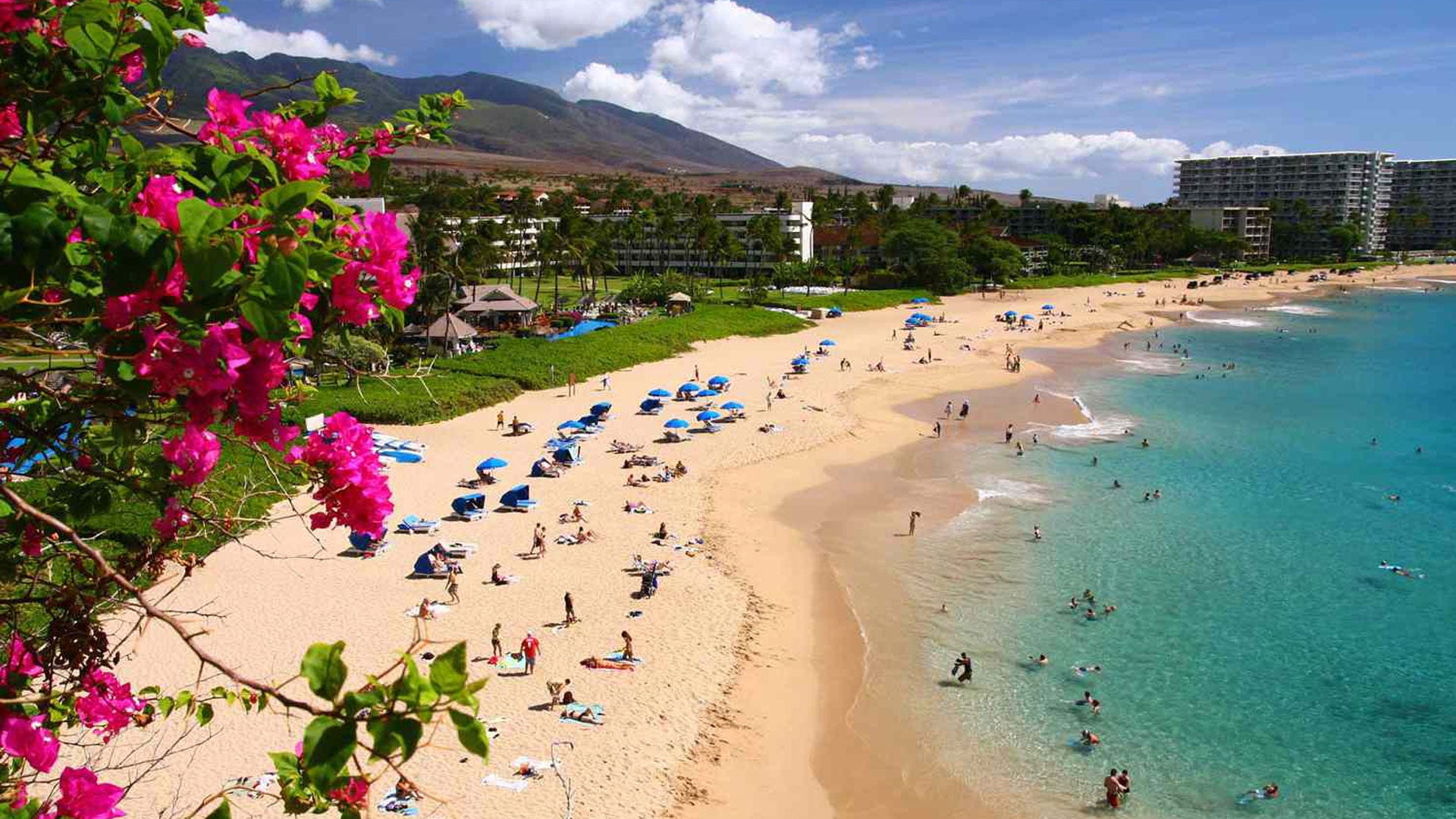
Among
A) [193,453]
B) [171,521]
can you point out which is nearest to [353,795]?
[193,453]

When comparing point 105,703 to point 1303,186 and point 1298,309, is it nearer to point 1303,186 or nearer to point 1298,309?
point 1298,309

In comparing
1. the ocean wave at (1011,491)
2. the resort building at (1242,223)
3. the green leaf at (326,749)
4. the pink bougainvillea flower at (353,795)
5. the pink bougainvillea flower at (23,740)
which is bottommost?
the ocean wave at (1011,491)

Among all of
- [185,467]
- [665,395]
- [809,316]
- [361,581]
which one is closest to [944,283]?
[809,316]

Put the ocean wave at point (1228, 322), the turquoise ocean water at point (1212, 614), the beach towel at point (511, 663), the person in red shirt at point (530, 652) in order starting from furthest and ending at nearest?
the ocean wave at point (1228, 322) < the beach towel at point (511, 663) < the person in red shirt at point (530, 652) < the turquoise ocean water at point (1212, 614)

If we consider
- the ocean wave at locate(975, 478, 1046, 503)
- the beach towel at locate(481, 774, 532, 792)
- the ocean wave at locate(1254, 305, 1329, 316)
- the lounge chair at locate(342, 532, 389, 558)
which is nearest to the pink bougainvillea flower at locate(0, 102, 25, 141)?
the beach towel at locate(481, 774, 532, 792)

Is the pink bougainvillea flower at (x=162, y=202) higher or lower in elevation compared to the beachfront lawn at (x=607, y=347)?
higher

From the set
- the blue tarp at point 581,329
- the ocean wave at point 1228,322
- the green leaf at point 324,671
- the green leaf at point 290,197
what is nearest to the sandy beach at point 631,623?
the green leaf at point 324,671

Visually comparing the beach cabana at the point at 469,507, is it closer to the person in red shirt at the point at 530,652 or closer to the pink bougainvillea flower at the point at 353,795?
the person in red shirt at the point at 530,652
